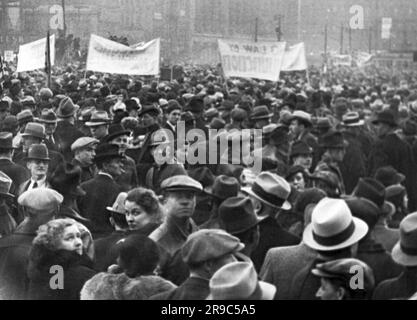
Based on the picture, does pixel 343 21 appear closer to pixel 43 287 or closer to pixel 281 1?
pixel 281 1

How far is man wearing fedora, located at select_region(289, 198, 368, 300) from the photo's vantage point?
188 inches

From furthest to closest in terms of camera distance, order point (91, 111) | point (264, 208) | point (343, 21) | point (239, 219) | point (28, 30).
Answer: point (343, 21) → point (28, 30) → point (91, 111) → point (264, 208) → point (239, 219)

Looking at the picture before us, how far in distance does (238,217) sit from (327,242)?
2.62 feet

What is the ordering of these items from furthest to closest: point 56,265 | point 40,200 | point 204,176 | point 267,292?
point 204,176 → point 40,200 → point 56,265 → point 267,292

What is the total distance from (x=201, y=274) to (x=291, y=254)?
813mm

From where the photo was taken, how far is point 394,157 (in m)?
10.2

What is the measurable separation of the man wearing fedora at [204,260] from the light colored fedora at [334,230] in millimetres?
481

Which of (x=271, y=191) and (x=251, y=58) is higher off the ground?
(x=251, y=58)

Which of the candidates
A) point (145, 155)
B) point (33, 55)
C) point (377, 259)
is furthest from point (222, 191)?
point (33, 55)

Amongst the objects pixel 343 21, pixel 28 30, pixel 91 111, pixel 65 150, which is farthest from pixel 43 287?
pixel 343 21

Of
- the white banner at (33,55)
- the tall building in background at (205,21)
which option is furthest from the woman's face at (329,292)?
the tall building in background at (205,21)

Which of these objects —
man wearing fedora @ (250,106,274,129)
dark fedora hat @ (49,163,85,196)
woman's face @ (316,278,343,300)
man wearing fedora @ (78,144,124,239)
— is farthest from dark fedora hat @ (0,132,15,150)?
woman's face @ (316,278,343,300)

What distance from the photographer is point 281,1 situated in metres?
76.5

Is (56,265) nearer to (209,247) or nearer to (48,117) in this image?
(209,247)
